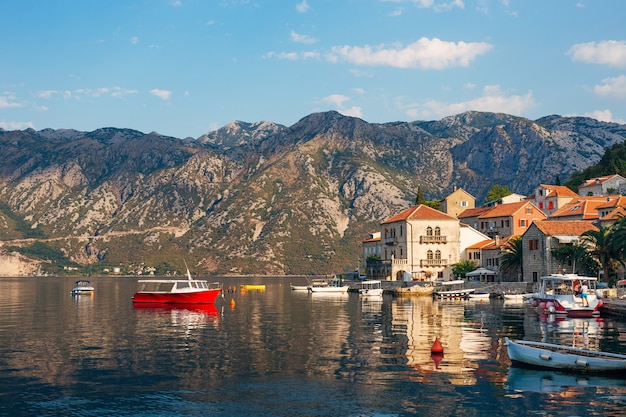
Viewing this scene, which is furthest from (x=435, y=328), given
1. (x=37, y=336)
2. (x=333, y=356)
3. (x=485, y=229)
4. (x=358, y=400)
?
(x=485, y=229)

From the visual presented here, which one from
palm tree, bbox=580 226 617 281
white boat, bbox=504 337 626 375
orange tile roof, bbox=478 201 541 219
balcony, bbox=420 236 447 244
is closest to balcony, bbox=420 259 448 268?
balcony, bbox=420 236 447 244

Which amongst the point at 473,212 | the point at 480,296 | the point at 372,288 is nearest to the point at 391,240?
the point at 372,288

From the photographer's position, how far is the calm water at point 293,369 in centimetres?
3123

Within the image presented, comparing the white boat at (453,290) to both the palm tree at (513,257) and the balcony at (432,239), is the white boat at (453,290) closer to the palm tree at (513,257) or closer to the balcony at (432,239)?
the palm tree at (513,257)

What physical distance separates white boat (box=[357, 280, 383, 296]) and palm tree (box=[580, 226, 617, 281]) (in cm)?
3834

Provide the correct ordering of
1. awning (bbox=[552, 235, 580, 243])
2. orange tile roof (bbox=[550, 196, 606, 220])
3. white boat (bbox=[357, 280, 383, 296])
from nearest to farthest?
awning (bbox=[552, 235, 580, 243]) → orange tile roof (bbox=[550, 196, 606, 220]) → white boat (bbox=[357, 280, 383, 296])

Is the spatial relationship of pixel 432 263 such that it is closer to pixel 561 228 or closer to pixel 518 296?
pixel 518 296

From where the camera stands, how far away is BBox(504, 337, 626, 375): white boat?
37812 millimetres

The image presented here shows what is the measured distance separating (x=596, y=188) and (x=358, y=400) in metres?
137

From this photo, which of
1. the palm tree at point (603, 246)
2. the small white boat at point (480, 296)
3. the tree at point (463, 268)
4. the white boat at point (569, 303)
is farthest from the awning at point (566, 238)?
the tree at point (463, 268)

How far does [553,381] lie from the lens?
37125 mm

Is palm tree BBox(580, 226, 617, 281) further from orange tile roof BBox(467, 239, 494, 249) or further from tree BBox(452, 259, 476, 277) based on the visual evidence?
orange tile roof BBox(467, 239, 494, 249)

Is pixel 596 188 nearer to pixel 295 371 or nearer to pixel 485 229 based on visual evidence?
pixel 485 229

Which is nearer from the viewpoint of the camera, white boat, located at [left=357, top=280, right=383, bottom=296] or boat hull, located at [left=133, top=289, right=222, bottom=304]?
boat hull, located at [left=133, top=289, right=222, bottom=304]
